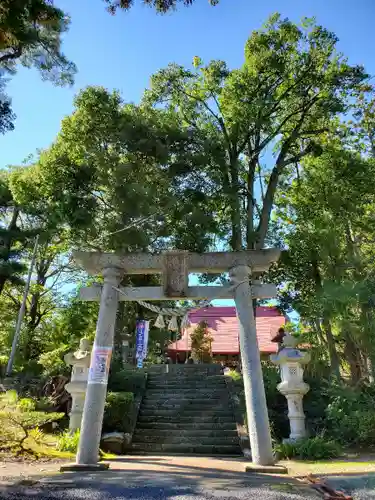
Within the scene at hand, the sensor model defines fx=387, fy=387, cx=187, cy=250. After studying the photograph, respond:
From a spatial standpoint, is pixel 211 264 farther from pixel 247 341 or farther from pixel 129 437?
pixel 129 437

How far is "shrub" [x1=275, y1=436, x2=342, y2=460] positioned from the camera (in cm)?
743

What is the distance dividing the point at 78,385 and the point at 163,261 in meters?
3.79

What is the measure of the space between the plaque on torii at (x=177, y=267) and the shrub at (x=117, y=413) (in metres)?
3.48

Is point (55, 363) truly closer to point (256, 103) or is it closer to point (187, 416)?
point (187, 416)

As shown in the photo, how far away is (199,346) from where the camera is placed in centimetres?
1784

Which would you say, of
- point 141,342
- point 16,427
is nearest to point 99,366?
point 16,427

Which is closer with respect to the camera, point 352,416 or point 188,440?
point 352,416

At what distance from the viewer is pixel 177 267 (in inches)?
286

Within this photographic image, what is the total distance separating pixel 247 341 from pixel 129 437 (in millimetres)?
4539

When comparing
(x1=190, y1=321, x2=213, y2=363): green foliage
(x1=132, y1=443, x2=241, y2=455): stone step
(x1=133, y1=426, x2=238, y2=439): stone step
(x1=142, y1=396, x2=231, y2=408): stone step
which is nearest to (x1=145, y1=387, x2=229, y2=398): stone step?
(x1=142, y1=396, x2=231, y2=408): stone step

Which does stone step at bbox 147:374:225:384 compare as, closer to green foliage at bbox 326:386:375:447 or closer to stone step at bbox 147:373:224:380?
stone step at bbox 147:373:224:380

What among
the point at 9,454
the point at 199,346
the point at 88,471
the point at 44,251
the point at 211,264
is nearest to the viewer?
the point at 88,471

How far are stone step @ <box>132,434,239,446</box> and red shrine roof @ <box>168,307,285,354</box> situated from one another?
30.9 ft

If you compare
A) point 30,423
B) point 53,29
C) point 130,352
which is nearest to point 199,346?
point 130,352
